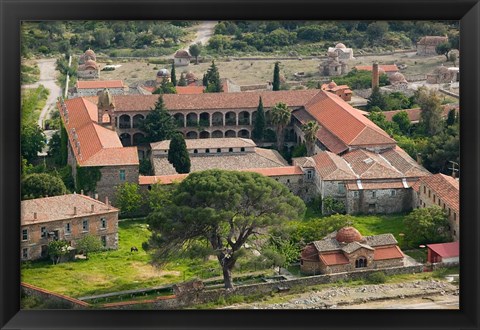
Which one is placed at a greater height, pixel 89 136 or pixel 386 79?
pixel 386 79

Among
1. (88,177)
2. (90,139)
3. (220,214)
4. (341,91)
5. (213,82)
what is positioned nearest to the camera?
(220,214)

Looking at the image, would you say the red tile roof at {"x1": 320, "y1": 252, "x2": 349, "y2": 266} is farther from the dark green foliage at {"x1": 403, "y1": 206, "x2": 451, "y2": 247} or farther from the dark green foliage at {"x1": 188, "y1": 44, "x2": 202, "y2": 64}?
the dark green foliage at {"x1": 188, "y1": 44, "x2": 202, "y2": 64}

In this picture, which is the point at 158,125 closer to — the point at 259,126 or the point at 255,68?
the point at 259,126

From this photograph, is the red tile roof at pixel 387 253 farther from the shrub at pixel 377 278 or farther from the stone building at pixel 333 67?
the stone building at pixel 333 67

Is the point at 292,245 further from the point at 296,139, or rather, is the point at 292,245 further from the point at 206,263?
the point at 296,139

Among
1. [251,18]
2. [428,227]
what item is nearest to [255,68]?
[428,227]

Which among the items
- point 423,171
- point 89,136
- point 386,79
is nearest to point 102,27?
point 386,79
